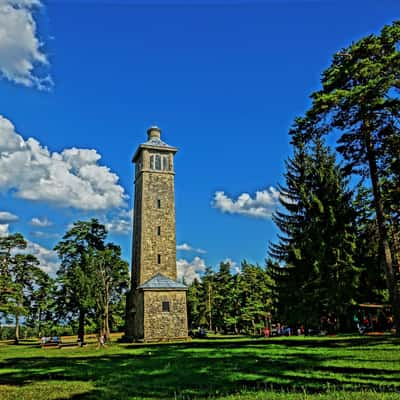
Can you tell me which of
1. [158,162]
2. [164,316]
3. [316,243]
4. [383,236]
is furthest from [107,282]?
[383,236]

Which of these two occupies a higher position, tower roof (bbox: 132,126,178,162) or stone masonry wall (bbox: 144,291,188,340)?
tower roof (bbox: 132,126,178,162)

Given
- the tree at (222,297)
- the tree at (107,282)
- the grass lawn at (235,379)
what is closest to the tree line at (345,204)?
the grass lawn at (235,379)

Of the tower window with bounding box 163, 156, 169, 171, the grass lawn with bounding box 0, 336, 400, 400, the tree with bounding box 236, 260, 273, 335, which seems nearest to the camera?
the grass lawn with bounding box 0, 336, 400, 400

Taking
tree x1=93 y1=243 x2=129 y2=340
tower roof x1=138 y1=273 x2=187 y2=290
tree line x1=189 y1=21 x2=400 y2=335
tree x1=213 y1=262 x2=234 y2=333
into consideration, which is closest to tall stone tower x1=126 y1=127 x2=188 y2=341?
tower roof x1=138 y1=273 x2=187 y2=290

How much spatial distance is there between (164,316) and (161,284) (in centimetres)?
246

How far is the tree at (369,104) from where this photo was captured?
625 inches

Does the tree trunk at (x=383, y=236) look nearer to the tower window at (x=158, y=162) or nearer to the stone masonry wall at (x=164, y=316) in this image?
the stone masonry wall at (x=164, y=316)

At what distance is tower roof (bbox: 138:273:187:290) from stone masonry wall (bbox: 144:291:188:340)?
0.38 m

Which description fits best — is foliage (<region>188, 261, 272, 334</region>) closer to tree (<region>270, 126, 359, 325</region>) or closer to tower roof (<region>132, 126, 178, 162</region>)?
tree (<region>270, 126, 359, 325</region>)

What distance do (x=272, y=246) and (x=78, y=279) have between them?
1529 centimetres

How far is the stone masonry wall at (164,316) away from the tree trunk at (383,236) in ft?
56.3

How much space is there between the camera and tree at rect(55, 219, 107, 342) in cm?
3234

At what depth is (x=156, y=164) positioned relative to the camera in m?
35.9

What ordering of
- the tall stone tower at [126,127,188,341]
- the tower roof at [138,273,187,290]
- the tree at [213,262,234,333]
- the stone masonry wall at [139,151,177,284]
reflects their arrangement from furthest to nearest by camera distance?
the tree at [213,262,234,333] < the stone masonry wall at [139,151,177,284] < the tower roof at [138,273,187,290] < the tall stone tower at [126,127,188,341]
